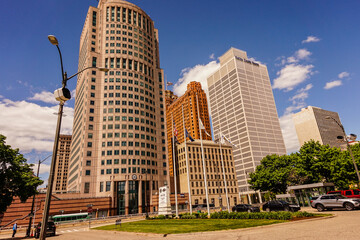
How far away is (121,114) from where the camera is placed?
82.1 metres

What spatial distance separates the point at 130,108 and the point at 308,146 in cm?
5895

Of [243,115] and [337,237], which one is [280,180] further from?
[243,115]

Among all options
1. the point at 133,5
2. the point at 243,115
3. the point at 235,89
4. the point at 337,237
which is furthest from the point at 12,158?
the point at 235,89

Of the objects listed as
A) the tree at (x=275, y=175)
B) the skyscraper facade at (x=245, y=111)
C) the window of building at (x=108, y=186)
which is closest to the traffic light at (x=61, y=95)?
the tree at (x=275, y=175)

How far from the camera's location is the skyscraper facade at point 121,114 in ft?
247

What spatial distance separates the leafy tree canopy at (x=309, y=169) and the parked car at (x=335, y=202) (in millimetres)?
24437

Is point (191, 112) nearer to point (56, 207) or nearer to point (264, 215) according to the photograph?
point (56, 207)

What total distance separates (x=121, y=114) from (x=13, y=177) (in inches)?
2154

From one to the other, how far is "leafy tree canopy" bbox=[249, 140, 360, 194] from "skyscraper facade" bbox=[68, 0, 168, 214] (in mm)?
36130

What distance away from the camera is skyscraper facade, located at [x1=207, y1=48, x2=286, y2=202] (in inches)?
5694

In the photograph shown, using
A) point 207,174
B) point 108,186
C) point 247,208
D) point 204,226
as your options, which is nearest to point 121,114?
point 108,186

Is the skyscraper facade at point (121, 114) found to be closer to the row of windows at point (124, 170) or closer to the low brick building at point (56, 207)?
the row of windows at point (124, 170)

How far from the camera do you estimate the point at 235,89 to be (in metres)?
160

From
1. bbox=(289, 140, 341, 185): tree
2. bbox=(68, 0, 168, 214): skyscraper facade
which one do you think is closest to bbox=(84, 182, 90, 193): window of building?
bbox=(68, 0, 168, 214): skyscraper facade
